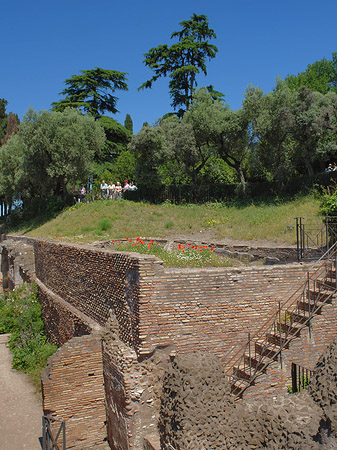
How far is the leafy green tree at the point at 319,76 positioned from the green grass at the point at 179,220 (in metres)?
18.3

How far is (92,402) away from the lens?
304 inches

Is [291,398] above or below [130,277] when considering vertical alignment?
below

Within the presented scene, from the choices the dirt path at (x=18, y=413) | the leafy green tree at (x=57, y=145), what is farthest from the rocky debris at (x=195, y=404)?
the leafy green tree at (x=57, y=145)

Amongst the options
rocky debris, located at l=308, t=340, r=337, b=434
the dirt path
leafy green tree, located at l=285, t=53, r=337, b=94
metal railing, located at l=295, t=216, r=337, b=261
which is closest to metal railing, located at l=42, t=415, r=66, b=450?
the dirt path

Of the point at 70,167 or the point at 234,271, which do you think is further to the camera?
the point at 70,167

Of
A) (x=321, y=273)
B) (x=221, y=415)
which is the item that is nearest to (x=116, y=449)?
(x=221, y=415)

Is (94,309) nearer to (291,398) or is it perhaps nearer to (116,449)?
(116,449)

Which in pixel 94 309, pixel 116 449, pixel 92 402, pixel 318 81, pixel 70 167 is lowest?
pixel 116 449

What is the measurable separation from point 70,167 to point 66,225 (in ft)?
16.6

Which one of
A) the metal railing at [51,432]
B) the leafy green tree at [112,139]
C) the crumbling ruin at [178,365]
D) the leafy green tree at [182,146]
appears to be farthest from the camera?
the leafy green tree at [112,139]

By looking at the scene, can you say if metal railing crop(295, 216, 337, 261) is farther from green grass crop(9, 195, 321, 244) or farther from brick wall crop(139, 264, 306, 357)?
green grass crop(9, 195, 321, 244)

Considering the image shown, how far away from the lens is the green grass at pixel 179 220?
55.5 feet

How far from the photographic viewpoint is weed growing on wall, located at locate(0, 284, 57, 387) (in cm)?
1116

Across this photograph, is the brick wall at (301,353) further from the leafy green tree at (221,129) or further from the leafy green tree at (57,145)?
the leafy green tree at (57,145)
